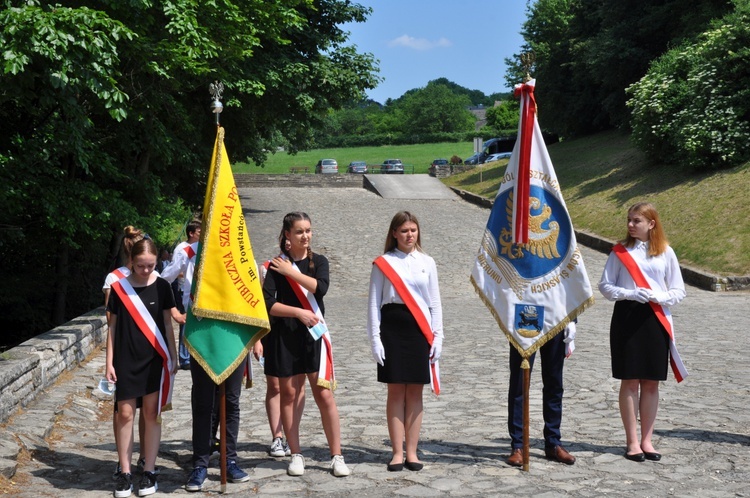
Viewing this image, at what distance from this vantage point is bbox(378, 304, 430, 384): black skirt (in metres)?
6.78

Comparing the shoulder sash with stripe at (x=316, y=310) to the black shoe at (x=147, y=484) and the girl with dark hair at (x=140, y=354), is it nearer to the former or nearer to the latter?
the girl with dark hair at (x=140, y=354)

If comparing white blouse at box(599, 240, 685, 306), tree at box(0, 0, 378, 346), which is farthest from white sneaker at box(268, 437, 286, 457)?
tree at box(0, 0, 378, 346)

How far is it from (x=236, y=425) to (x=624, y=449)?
2977mm

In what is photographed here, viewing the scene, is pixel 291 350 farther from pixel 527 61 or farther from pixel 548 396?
pixel 527 61

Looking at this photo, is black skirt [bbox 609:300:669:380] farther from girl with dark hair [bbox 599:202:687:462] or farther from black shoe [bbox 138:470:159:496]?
black shoe [bbox 138:470:159:496]

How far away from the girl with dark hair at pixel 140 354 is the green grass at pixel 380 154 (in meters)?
75.1

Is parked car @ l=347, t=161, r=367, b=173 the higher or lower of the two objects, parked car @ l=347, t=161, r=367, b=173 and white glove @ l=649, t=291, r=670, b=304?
the higher

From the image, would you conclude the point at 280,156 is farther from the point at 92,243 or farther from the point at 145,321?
the point at 145,321

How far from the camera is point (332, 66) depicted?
31.1 metres

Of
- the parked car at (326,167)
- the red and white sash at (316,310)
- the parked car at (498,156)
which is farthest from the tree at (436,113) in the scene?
the red and white sash at (316,310)

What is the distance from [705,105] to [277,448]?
91.8 ft

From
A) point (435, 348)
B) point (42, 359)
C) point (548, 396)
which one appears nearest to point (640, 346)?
point (548, 396)

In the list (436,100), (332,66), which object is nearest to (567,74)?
(332,66)

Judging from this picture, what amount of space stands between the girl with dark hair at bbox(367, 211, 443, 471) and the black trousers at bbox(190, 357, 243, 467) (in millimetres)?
1076
